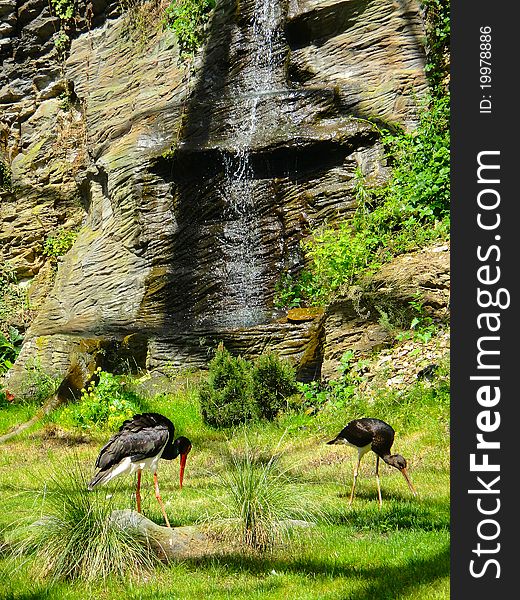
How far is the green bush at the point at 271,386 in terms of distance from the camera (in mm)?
9766

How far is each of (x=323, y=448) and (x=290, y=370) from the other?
2.05 metres

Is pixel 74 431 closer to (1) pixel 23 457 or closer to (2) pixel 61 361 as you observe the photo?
(1) pixel 23 457

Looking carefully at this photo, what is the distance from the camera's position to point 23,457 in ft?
30.2

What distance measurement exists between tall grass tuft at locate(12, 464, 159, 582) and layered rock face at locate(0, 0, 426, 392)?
6279 mm

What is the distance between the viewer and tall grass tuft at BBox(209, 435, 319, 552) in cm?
494

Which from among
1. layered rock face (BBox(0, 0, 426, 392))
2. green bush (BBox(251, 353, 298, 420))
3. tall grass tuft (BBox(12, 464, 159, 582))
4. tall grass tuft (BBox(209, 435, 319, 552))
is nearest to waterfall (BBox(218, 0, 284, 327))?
layered rock face (BBox(0, 0, 426, 392))

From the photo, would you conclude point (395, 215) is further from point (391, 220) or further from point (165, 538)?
point (165, 538)

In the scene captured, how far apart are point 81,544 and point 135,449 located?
3.03ft

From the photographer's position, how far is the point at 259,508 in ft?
16.5

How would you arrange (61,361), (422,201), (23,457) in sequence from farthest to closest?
1. (61,361)
2. (422,201)
3. (23,457)

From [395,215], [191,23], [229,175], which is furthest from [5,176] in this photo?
[395,215]

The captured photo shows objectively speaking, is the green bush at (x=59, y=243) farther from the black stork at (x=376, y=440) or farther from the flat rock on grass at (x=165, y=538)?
the flat rock on grass at (x=165, y=538)

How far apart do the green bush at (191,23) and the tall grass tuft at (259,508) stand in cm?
1347

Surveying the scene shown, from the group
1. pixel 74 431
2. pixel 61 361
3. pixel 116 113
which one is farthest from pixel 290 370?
pixel 116 113
